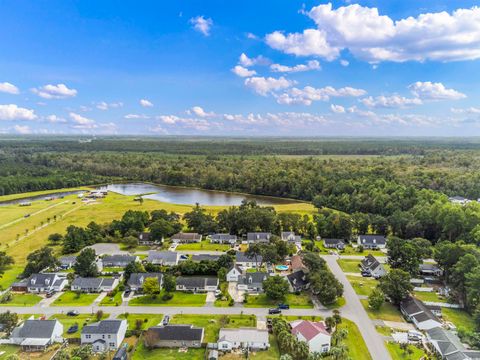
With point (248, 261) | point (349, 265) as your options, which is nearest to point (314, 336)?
point (248, 261)

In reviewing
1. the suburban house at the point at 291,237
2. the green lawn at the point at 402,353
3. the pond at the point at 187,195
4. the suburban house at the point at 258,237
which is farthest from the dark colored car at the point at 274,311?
the pond at the point at 187,195

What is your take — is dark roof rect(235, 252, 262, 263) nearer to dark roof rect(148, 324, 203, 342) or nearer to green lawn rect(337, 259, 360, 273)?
green lawn rect(337, 259, 360, 273)

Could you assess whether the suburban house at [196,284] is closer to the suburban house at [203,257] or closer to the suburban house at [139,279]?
the suburban house at [139,279]

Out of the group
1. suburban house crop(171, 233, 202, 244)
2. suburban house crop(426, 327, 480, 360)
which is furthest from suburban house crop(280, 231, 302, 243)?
suburban house crop(426, 327, 480, 360)

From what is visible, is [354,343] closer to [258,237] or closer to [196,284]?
[196,284]

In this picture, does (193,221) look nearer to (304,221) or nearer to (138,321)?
(304,221)

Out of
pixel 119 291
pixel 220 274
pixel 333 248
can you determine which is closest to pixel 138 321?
pixel 119 291
